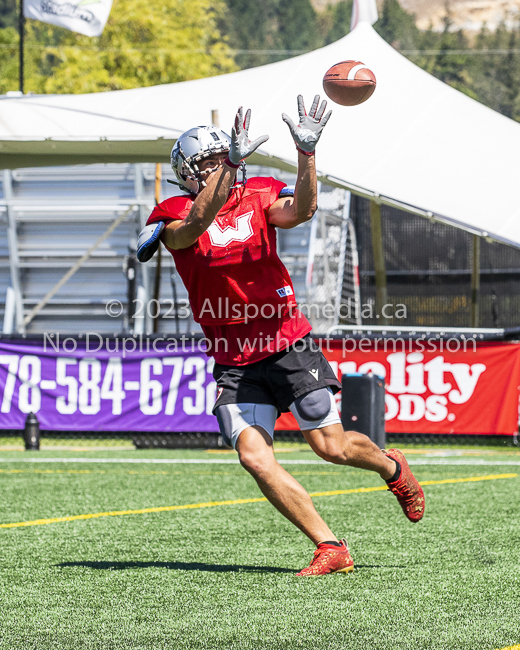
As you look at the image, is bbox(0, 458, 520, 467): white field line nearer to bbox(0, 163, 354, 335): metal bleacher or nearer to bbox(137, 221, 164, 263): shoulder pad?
bbox(137, 221, 164, 263): shoulder pad

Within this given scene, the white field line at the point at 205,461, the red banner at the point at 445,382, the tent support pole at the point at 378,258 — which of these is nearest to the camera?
the white field line at the point at 205,461

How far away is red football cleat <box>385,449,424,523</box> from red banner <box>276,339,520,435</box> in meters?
6.82

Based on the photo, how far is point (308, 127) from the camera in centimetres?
396

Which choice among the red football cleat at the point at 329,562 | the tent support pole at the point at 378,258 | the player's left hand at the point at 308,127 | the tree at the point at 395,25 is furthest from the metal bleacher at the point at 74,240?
the tree at the point at 395,25

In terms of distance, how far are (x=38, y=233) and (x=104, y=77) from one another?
17.9m

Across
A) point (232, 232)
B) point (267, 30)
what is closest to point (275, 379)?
point (232, 232)

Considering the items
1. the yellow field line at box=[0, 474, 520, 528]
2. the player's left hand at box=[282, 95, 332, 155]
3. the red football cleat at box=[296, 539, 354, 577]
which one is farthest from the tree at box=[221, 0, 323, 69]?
the red football cleat at box=[296, 539, 354, 577]

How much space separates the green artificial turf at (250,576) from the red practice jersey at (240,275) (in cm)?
108

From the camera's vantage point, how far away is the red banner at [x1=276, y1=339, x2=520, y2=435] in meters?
11.4

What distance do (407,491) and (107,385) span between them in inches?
307

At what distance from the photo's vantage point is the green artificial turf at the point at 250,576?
10.8ft

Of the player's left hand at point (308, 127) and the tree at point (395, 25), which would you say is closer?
the player's left hand at point (308, 127)

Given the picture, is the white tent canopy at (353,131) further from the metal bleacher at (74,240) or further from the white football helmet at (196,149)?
the white football helmet at (196,149)

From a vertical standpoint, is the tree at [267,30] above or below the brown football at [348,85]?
above
